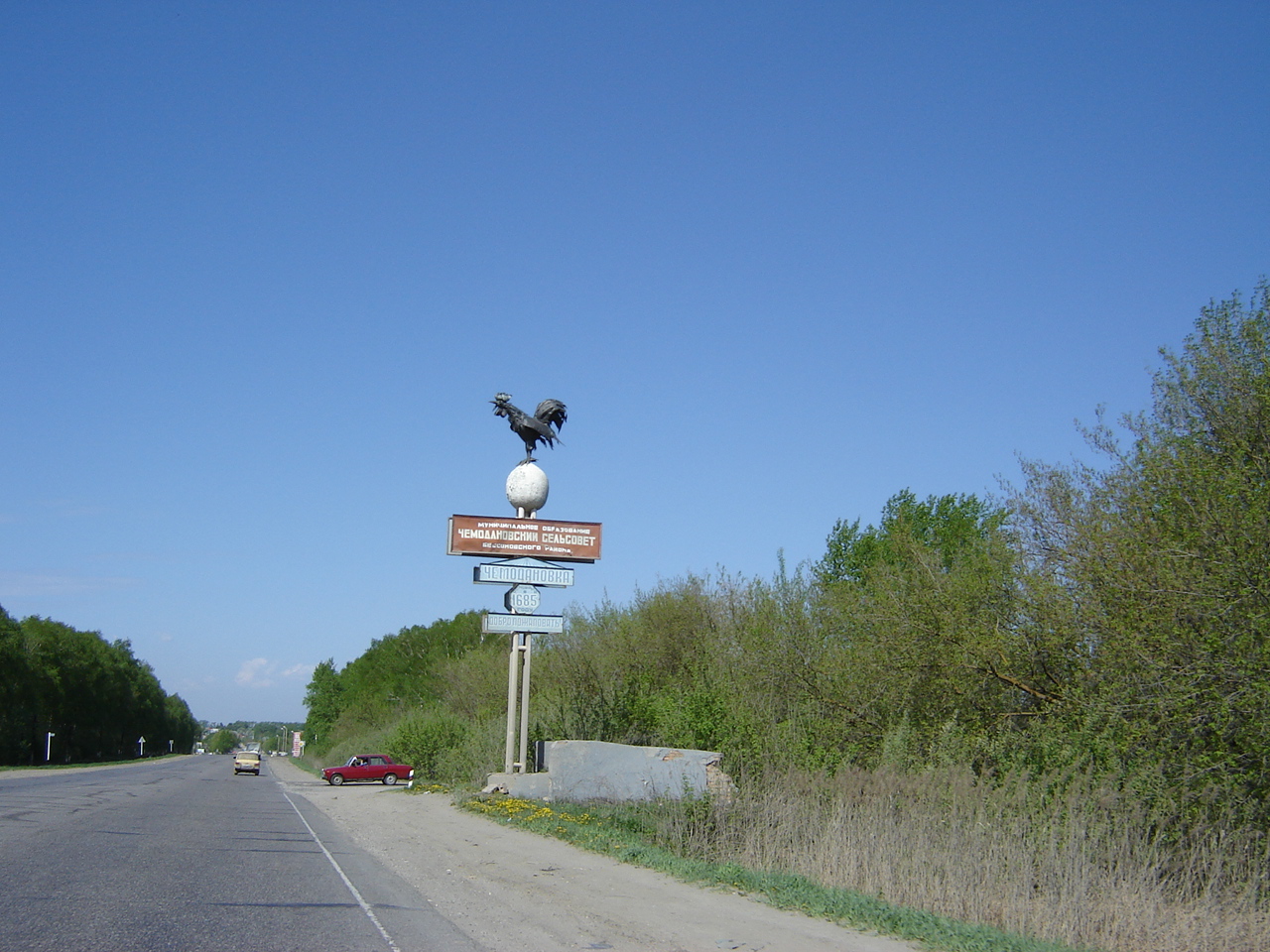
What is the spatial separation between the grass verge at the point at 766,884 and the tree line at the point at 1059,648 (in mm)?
2621

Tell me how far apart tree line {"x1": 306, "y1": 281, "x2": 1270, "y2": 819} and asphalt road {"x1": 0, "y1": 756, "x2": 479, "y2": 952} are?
813 cm

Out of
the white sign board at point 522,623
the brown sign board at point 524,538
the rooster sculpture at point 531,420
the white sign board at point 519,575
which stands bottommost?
the white sign board at point 522,623

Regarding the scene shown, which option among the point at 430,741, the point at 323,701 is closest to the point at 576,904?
the point at 430,741

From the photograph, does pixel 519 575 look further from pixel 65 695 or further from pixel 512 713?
pixel 65 695

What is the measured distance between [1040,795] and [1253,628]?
358 cm

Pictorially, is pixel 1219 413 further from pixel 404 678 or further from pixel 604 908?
pixel 404 678

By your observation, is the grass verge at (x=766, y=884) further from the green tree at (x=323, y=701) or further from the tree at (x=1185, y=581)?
the green tree at (x=323, y=701)

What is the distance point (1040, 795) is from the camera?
42.7ft

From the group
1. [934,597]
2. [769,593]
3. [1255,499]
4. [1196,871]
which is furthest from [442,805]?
[1255,499]

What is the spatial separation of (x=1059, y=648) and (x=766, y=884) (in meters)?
7.47

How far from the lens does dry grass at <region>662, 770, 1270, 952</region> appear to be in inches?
373

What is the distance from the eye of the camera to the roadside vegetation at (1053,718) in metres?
10.6

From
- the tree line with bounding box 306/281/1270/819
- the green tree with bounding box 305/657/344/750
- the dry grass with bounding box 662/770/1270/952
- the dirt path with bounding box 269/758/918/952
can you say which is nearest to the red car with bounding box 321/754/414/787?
the tree line with bounding box 306/281/1270/819

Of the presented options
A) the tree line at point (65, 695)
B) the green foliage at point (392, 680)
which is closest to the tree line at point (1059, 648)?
the green foliage at point (392, 680)
